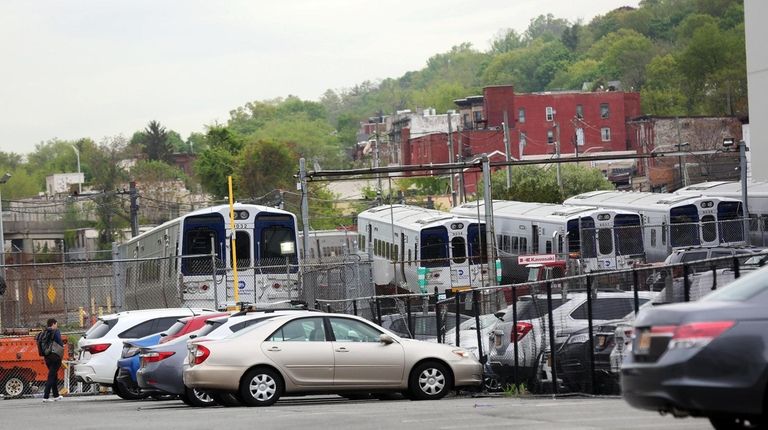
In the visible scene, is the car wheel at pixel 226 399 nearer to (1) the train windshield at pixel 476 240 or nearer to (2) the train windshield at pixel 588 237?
(2) the train windshield at pixel 588 237

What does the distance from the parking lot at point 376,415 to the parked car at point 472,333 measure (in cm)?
295

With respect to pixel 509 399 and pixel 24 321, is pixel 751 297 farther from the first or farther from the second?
pixel 24 321

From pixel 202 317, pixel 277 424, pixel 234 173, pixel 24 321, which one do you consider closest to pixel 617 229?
pixel 24 321

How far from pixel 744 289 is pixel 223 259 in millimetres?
30235

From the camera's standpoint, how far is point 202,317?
2353 cm

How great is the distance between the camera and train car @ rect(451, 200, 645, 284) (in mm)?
46312

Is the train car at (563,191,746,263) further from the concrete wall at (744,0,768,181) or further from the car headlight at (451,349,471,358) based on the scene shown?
the car headlight at (451,349,471,358)

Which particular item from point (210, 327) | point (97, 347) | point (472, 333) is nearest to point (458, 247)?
point (472, 333)

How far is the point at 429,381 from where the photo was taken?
21.2 metres

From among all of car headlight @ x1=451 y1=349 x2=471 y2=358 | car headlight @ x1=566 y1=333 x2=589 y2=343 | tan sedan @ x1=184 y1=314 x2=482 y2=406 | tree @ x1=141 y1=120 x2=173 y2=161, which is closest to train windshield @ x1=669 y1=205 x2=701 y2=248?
car headlight @ x1=451 y1=349 x2=471 y2=358

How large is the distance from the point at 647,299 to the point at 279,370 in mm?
5355

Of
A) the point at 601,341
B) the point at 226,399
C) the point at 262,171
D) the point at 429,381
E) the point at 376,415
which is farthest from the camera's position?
the point at 262,171

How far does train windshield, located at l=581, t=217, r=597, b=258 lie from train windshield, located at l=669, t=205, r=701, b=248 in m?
2.62

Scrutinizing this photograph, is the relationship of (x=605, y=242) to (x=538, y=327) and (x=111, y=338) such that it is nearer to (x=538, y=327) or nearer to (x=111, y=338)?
(x=111, y=338)
